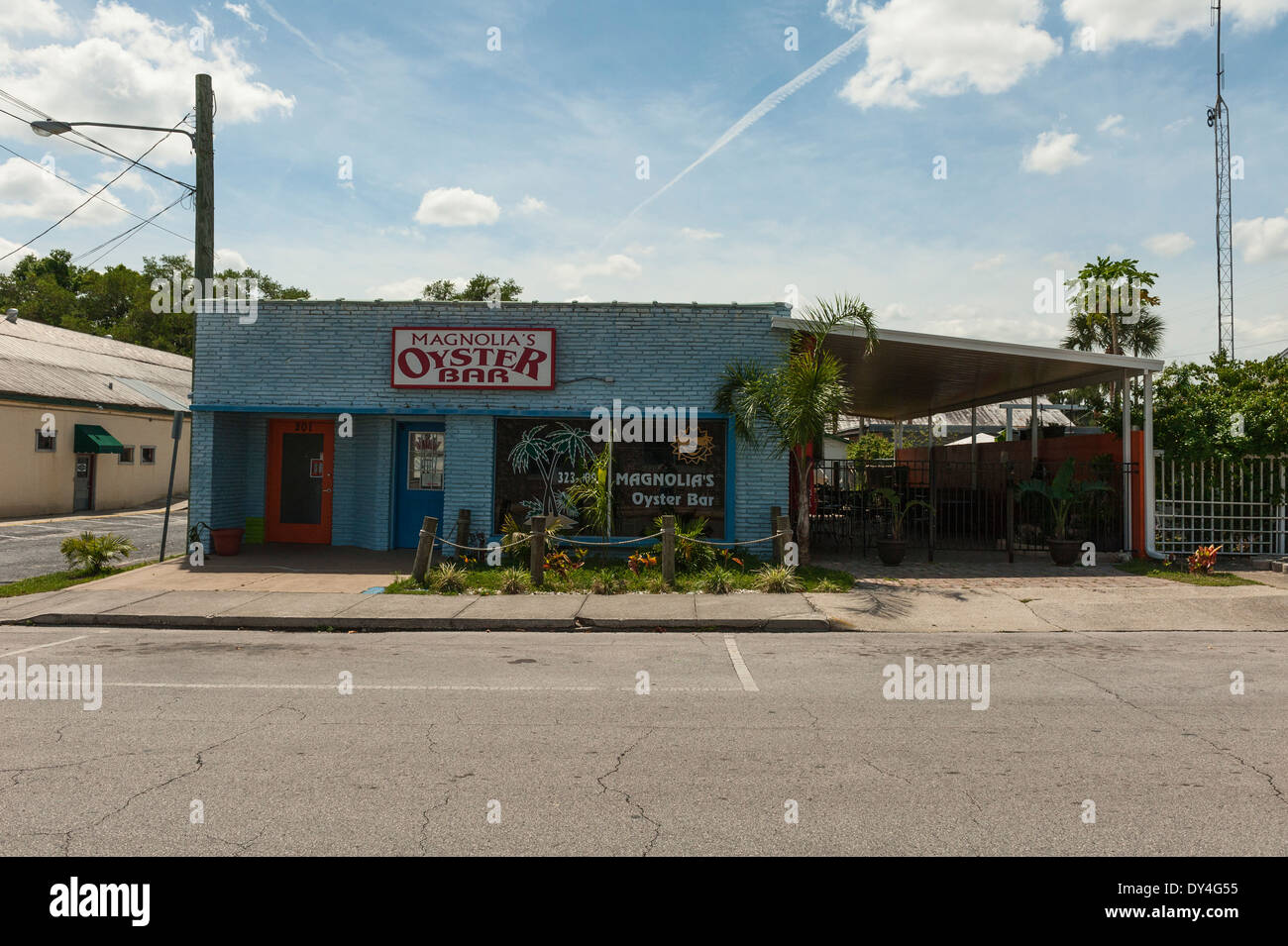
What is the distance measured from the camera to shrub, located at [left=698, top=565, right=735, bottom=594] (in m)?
11.8

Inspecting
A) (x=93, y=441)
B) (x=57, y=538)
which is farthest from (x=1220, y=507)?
(x=93, y=441)

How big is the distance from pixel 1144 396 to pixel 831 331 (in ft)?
19.1

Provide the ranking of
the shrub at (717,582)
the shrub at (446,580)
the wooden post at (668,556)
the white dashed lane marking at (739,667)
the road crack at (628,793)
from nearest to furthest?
the road crack at (628,793) → the white dashed lane marking at (739,667) → the shrub at (717,582) → the shrub at (446,580) → the wooden post at (668,556)

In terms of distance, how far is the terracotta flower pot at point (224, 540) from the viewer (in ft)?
47.9

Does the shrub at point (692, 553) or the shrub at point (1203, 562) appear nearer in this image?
the shrub at point (692, 553)

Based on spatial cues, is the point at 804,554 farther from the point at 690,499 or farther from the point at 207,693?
the point at 207,693

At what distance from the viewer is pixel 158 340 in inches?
2062

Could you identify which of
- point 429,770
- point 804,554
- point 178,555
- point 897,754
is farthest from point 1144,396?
point 178,555

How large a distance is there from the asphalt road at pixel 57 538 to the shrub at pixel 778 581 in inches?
431

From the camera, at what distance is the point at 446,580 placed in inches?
472

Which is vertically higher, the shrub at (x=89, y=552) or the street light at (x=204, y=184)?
the street light at (x=204, y=184)

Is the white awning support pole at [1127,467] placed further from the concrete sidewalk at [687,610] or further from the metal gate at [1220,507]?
the concrete sidewalk at [687,610]

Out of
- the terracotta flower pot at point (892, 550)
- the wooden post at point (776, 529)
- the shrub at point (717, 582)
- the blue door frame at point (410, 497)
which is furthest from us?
the blue door frame at point (410, 497)

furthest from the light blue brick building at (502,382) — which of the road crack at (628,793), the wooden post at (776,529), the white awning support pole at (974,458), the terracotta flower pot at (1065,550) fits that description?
the road crack at (628,793)
